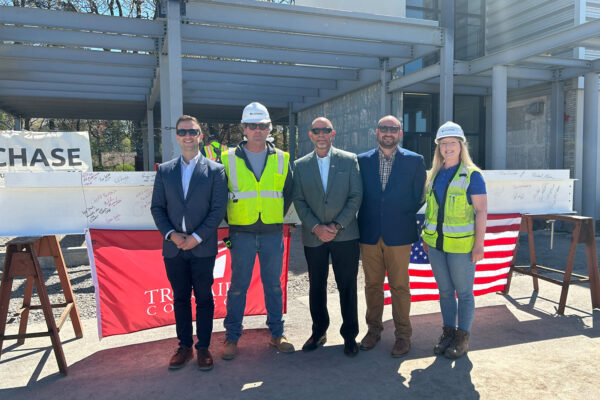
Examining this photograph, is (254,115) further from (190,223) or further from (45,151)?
(45,151)

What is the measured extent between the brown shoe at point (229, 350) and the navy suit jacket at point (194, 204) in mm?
856

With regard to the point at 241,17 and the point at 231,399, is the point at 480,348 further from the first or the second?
the point at 241,17

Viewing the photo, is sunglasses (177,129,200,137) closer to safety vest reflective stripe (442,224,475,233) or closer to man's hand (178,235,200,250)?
man's hand (178,235,200,250)

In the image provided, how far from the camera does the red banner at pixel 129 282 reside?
166 inches

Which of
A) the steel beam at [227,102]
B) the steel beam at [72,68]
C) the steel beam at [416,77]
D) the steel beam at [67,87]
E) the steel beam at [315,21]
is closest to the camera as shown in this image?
the steel beam at [315,21]

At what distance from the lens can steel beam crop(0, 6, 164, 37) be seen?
7.75m

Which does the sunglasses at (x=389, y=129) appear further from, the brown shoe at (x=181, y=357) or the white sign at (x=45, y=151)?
the white sign at (x=45, y=151)

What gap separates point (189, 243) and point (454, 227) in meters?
2.23

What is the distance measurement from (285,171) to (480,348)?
2.44 meters

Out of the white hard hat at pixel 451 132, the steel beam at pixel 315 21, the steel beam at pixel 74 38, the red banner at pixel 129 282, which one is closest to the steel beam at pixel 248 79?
the steel beam at pixel 74 38

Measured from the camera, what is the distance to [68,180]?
4.18 metres

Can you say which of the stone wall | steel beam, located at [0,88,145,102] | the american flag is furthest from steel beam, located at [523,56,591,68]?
steel beam, located at [0,88,145,102]

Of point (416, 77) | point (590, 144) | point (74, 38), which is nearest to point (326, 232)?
point (416, 77)

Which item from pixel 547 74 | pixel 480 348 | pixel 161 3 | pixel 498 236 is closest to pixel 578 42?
pixel 547 74
